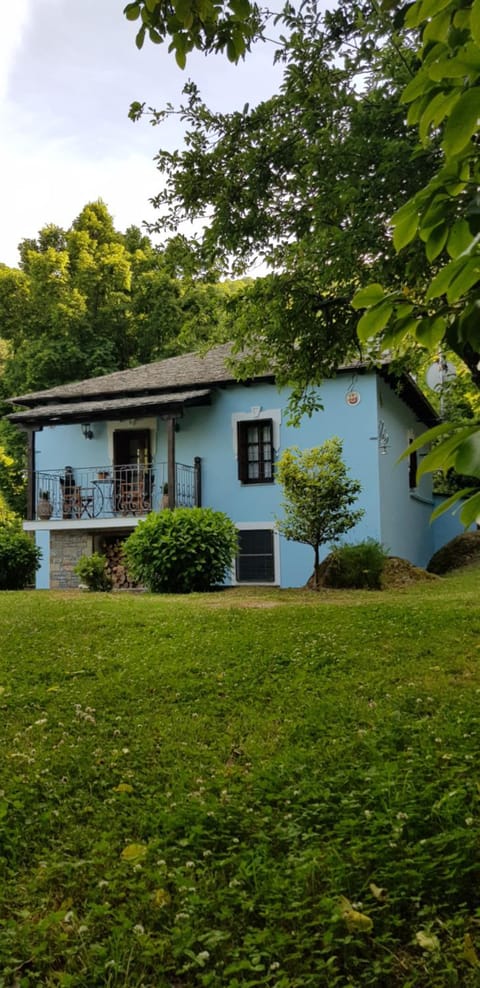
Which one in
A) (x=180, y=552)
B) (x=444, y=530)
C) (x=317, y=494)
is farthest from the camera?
(x=444, y=530)

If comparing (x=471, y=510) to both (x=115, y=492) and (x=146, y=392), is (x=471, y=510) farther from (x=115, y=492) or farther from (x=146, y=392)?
(x=146, y=392)

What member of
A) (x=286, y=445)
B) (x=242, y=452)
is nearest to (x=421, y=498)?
(x=286, y=445)

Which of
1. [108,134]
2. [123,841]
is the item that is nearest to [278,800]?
[123,841]

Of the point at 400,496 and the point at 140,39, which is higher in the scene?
the point at 140,39

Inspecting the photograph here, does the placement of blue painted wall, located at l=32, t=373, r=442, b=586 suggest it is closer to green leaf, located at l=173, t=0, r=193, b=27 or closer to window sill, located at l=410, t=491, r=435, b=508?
window sill, located at l=410, t=491, r=435, b=508

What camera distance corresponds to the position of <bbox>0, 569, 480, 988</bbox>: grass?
2250 millimetres

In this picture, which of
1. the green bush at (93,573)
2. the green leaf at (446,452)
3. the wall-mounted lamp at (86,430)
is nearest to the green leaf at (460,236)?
the green leaf at (446,452)

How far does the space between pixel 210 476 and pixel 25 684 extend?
10734mm

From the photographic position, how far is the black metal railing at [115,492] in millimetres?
15703

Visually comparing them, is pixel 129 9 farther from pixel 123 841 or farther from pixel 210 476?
pixel 210 476

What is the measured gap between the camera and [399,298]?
126cm

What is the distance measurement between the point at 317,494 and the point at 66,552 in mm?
7088

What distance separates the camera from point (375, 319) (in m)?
1.24

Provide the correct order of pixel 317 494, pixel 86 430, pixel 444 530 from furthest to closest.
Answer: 1. pixel 444 530
2. pixel 86 430
3. pixel 317 494
